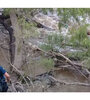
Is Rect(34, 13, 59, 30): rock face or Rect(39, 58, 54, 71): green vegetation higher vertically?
Rect(34, 13, 59, 30): rock face

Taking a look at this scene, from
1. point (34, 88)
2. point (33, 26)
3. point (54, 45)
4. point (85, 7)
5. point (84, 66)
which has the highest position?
point (85, 7)

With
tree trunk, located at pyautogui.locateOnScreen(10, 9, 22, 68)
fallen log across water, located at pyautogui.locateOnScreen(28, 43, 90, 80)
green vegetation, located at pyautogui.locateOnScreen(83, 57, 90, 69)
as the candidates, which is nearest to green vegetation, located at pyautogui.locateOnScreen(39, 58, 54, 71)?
fallen log across water, located at pyautogui.locateOnScreen(28, 43, 90, 80)

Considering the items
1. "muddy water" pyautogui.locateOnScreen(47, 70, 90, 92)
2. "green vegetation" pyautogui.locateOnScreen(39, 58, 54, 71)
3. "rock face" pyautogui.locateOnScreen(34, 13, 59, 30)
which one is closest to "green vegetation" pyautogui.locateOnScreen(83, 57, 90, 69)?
"muddy water" pyautogui.locateOnScreen(47, 70, 90, 92)

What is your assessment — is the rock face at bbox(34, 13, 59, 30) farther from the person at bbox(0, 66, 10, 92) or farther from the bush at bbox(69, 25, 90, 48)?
the person at bbox(0, 66, 10, 92)

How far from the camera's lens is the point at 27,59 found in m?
3.28

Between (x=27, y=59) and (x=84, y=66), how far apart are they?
2.70 ft

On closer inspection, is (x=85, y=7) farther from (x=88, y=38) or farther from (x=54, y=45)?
(x=54, y=45)

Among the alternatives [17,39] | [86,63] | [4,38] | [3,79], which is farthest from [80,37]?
[3,79]

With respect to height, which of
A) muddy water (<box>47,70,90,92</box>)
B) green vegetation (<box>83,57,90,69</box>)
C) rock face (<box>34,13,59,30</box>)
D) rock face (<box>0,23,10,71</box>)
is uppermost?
rock face (<box>34,13,59,30</box>)

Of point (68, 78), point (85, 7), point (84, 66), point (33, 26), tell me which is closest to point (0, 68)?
point (33, 26)

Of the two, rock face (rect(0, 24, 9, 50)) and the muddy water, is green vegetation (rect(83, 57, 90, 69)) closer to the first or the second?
the muddy water

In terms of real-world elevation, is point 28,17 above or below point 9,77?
above

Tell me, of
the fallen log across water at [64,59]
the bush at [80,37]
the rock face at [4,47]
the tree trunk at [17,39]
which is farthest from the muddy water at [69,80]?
the rock face at [4,47]

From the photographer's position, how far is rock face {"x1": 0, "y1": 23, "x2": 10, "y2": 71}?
3.29 metres
